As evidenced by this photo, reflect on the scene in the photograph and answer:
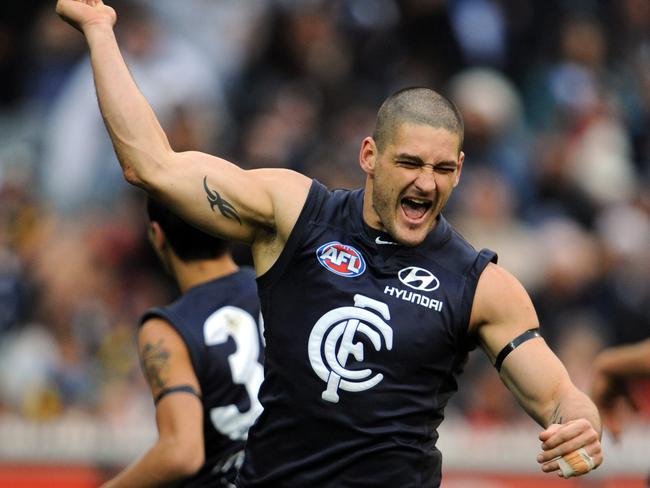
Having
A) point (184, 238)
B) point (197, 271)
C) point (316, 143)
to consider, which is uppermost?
point (316, 143)

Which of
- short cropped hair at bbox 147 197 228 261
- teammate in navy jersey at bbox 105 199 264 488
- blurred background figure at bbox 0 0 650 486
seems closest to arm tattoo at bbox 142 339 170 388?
teammate in navy jersey at bbox 105 199 264 488

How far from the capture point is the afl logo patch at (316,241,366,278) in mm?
5484

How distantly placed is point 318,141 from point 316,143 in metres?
0.07

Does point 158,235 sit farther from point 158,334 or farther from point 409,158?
point 409,158

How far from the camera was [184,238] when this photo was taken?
6.82 meters

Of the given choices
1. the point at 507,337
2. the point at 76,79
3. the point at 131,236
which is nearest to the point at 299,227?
the point at 507,337

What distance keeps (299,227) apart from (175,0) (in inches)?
327

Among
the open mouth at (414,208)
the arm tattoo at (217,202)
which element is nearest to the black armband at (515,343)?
the open mouth at (414,208)

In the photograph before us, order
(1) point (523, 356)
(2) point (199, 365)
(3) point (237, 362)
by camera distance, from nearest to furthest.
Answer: (1) point (523, 356) → (2) point (199, 365) → (3) point (237, 362)

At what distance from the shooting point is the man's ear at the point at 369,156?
5.58 metres

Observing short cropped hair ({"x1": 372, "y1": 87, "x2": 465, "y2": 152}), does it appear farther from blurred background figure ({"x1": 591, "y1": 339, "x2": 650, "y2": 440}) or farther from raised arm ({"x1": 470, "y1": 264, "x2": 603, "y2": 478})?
blurred background figure ({"x1": 591, "y1": 339, "x2": 650, "y2": 440})

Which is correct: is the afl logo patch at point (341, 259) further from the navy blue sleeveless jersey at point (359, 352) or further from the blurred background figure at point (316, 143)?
the blurred background figure at point (316, 143)

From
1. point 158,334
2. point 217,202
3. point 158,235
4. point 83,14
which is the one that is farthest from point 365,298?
point 158,235

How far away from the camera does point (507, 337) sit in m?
5.36
